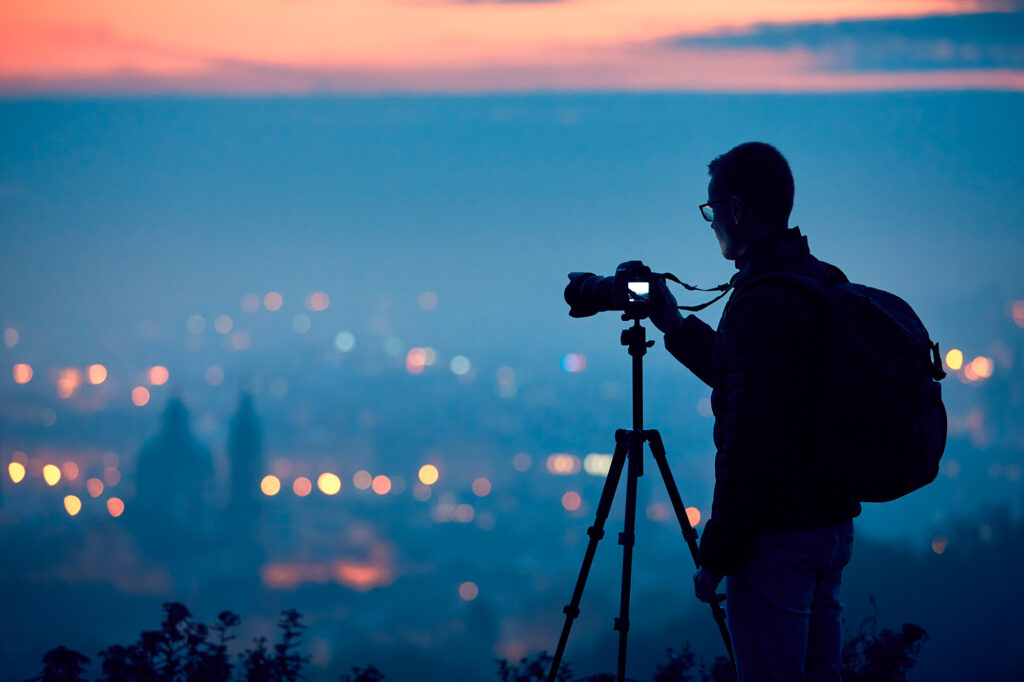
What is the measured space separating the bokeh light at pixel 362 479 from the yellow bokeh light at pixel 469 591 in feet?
54.4

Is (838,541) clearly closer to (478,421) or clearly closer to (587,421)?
(587,421)

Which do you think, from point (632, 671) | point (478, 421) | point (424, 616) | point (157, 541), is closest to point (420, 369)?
point (478, 421)

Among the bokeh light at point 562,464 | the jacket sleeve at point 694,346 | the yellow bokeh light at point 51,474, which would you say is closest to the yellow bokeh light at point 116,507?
the yellow bokeh light at point 51,474

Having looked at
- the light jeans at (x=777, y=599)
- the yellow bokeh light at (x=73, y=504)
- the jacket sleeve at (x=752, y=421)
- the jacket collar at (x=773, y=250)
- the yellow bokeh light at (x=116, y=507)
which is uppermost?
the yellow bokeh light at (x=116, y=507)

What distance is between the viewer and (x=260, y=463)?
2381 inches

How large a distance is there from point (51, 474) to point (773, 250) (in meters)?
40.9

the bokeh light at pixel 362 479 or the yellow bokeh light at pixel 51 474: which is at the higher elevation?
the bokeh light at pixel 362 479

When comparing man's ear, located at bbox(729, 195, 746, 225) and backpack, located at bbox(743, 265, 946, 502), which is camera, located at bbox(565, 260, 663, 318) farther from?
backpack, located at bbox(743, 265, 946, 502)

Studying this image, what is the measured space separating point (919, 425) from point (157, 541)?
52594mm

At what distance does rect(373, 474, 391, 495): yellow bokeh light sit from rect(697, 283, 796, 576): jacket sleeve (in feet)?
192

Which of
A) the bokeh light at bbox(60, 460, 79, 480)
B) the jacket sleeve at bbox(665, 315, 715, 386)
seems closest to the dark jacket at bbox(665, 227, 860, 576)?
the jacket sleeve at bbox(665, 315, 715, 386)

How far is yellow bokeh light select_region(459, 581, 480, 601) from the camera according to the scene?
40778 millimetres

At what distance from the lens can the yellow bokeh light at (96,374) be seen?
33084 mm

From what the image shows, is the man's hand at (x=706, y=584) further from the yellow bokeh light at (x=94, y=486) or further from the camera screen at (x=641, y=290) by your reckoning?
the yellow bokeh light at (x=94, y=486)
